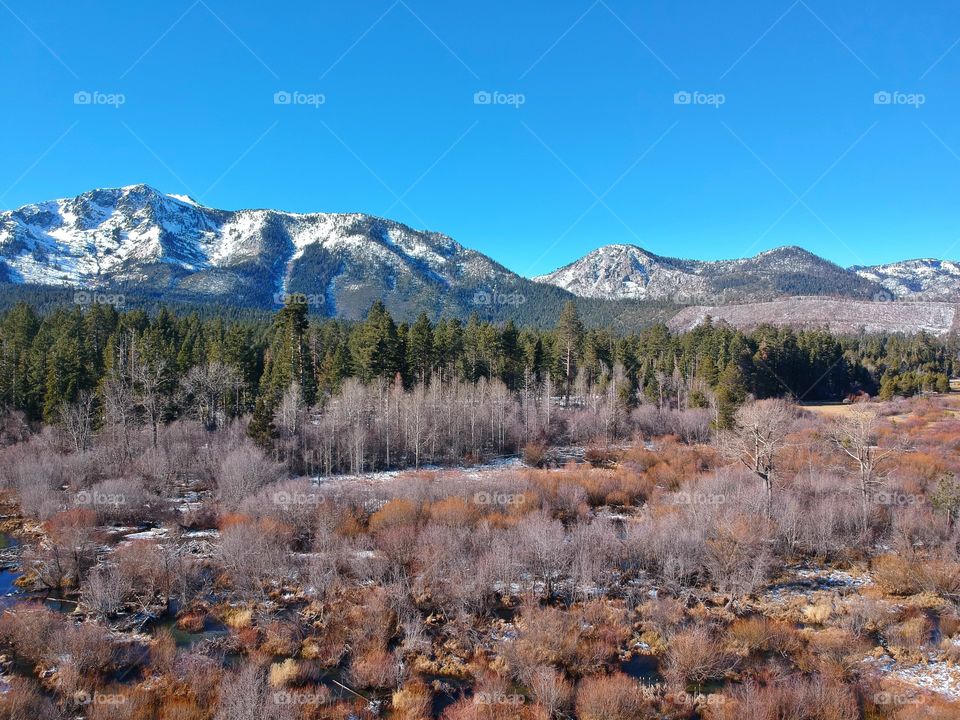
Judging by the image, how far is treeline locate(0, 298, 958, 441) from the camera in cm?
4575

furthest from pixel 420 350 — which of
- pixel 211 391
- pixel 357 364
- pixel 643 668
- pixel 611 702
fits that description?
pixel 611 702

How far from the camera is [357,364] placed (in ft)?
174

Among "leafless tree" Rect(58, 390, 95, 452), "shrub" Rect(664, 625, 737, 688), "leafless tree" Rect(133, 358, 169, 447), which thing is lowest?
"shrub" Rect(664, 625, 737, 688)

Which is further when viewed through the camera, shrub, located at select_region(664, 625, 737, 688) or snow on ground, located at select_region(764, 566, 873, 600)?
snow on ground, located at select_region(764, 566, 873, 600)

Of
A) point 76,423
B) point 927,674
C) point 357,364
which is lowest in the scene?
point 927,674

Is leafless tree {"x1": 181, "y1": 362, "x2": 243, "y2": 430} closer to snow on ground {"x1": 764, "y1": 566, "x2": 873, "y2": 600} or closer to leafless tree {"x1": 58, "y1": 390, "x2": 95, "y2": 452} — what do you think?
leafless tree {"x1": 58, "y1": 390, "x2": 95, "y2": 452}

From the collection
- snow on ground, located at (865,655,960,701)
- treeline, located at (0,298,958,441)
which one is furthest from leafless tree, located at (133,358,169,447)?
snow on ground, located at (865,655,960,701)

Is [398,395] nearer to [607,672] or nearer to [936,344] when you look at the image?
[607,672]

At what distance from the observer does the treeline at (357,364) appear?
45750 mm

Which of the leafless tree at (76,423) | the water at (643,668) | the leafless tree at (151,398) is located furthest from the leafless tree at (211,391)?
the water at (643,668)

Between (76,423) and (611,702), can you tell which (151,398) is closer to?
(76,423)

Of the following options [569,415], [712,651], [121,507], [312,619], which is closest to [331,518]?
[312,619]

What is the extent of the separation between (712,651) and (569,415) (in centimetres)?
4097

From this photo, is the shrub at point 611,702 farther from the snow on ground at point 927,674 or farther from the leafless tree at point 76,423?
the leafless tree at point 76,423
